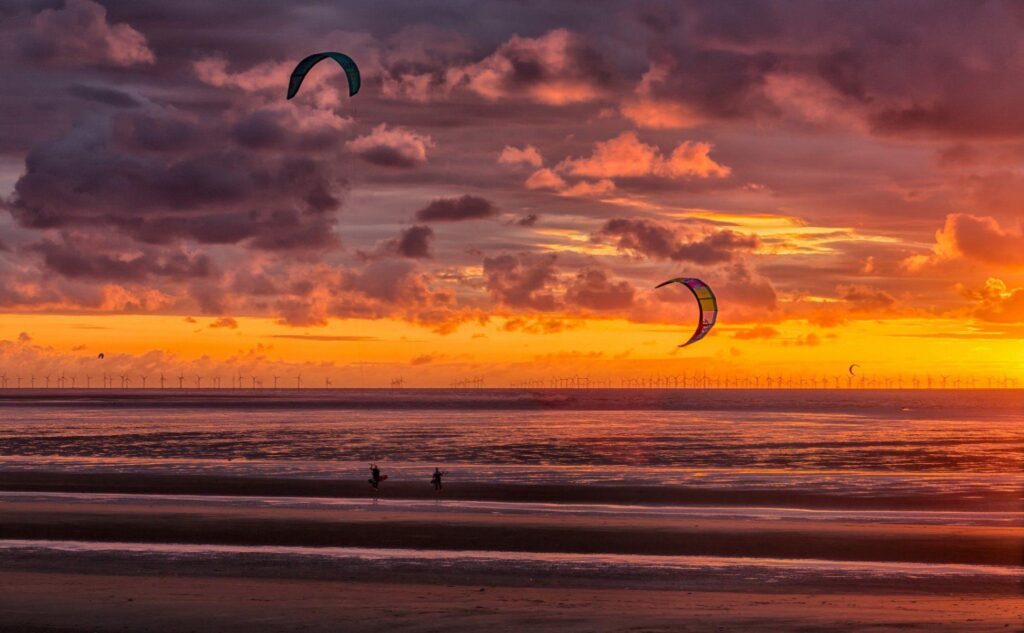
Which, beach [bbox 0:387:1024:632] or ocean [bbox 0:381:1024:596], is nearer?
beach [bbox 0:387:1024:632]

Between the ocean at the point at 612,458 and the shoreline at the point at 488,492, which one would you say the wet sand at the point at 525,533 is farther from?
the ocean at the point at 612,458

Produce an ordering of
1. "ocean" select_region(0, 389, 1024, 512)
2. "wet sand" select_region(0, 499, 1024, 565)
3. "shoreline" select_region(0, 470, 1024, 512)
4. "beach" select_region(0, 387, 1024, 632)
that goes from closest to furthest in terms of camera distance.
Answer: "beach" select_region(0, 387, 1024, 632), "wet sand" select_region(0, 499, 1024, 565), "shoreline" select_region(0, 470, 1024, 512), "ocean" select_region(0, 389, 1024, 512)

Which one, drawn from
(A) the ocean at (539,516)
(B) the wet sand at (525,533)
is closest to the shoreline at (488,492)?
(A) the ocean at (539,516)

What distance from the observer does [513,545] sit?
2614cm

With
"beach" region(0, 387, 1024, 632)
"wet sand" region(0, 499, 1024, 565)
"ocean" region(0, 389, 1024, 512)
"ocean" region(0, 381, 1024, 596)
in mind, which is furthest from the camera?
"ocean" region(0, 389, 1024, 512)

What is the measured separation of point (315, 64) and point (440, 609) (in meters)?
30.4

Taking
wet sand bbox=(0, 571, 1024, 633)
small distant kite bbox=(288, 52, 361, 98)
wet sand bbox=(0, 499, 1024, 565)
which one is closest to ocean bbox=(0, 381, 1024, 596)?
wet sand bbox=(0, 499, 1024, 565)

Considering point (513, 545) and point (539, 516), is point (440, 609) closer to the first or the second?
point (513, 545)

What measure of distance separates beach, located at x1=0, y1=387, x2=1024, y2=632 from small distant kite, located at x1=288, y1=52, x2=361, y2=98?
15.3 metres

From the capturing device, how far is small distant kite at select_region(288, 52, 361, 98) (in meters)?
42.7

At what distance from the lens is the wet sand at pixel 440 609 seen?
17531mm

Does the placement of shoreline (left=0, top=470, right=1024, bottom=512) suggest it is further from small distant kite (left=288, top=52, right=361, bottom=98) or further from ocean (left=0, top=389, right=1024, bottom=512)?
small distant kite (left=288, top=52, right=361, bottom=98)

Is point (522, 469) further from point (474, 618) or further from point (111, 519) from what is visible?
point (474, 618)

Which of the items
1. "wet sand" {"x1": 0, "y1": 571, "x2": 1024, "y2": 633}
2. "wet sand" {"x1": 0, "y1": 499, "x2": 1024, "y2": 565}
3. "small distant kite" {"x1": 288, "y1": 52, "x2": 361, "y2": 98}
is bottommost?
"wet sand" {"x1": 0, "y1": 571, "x2": 1024, "y2": 633}
